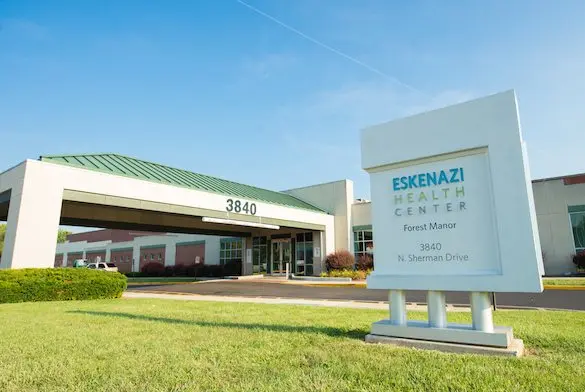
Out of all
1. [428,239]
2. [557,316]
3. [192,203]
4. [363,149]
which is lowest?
[557,316]

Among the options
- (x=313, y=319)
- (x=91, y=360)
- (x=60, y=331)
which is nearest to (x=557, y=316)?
(x=313, y=319)

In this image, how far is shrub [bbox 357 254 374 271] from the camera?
28688 millimetres

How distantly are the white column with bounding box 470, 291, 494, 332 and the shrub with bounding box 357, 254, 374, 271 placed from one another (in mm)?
24028

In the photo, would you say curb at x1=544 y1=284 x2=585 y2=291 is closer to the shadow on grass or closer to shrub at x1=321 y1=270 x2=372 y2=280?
shrub at x1=321 y1=270 x2=372 y2=280

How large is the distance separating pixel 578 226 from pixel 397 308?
23353mm

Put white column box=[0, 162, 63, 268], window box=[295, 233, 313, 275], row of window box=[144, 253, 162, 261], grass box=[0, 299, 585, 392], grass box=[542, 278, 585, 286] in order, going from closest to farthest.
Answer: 1. grass box=[0, 299, 585, 392]
2. white column box=[0, 162, 63, 268]
3. grass box=[542, 278, 585, 286]
4. window box=[295, 233, 313, 275]
5. row of window box=[144, 253, 162, 261]

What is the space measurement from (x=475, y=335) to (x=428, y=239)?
1.36 m

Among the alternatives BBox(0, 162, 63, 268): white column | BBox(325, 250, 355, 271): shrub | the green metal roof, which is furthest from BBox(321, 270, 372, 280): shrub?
BBox(0, 162, 63, 268): white column

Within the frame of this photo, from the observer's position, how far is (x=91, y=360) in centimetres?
450

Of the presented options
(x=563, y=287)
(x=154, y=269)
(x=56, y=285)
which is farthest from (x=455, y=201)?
(x=154, y=269)

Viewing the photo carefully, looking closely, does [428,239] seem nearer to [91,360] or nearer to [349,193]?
[91,360]

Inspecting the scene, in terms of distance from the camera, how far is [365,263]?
29.0m

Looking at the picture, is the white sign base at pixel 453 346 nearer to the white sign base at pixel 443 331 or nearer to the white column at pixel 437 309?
the white sign base at pixel 443 331

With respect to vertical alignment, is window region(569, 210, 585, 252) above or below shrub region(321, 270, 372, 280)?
above
